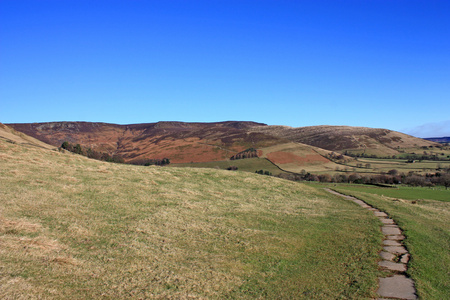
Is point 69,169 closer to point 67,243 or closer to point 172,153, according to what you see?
point 67,243

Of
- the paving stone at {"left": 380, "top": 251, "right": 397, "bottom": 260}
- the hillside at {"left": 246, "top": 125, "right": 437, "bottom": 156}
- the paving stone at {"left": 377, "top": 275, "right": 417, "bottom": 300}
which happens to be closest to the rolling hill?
the hillside at {"left": 246, "top": 125, "right": 437, "bottom": 156}

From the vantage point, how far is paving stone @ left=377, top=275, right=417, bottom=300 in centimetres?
657

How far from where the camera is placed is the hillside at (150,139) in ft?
256

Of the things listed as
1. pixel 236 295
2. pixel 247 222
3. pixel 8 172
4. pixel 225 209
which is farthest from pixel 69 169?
pixel 236 295

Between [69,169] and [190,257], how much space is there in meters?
13.4

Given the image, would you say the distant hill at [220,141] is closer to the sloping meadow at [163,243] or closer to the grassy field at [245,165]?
the grassy field at [245,165]

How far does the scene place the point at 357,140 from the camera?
128250 millimetres

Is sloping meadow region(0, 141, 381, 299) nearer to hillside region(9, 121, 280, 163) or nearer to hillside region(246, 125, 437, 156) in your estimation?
hillside region(9, 121, 280, 163)

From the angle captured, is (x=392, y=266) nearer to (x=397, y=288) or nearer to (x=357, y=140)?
(x=397, y=288)

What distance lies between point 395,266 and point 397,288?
1636mm

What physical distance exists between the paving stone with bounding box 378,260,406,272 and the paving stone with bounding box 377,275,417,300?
486mm

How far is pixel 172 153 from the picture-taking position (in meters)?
79.1

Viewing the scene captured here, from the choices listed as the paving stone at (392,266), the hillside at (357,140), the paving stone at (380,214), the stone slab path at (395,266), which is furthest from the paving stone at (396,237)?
the hillside at (357,140)

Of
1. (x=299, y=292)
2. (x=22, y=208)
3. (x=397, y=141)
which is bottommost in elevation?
(x=299, y=292)
